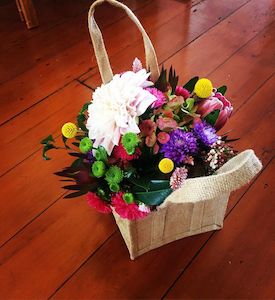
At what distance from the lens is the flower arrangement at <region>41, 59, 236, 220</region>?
1.90 ft

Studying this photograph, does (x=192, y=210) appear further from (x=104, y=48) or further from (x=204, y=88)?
(x=104, y=48)

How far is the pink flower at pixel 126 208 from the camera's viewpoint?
639mm

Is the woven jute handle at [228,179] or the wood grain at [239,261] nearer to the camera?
the woven jute handle at [228,179]

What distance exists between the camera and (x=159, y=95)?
62 centimetres

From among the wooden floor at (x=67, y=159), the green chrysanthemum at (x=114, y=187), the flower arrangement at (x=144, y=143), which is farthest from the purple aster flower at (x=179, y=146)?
the wooden floor at (x=67, y=159)

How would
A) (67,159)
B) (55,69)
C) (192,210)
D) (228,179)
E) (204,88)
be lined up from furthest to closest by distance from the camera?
(55,69) < (67,159) < (192,210) < (204,88) < (228,179)

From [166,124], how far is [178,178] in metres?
0.09

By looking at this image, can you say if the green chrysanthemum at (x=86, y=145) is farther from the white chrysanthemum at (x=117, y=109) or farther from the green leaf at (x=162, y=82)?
the green leaf at (x=162, y=82)

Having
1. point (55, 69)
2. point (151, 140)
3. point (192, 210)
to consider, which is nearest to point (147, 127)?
point (151, 140)

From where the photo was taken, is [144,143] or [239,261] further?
[239,261]

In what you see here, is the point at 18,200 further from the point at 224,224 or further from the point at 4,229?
the point at 224,224

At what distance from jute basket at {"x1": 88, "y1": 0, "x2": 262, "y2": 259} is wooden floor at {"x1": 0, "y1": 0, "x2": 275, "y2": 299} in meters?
0.04

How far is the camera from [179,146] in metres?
0.58

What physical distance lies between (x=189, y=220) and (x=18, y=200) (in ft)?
1.48
